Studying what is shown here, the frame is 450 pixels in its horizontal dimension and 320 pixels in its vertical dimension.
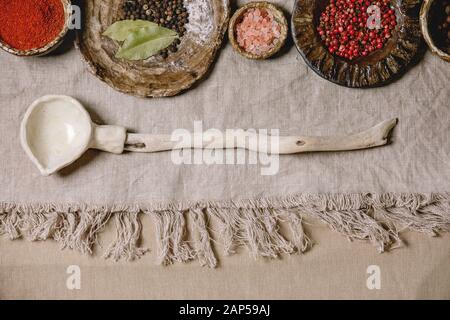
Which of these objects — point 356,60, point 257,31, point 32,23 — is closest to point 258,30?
point 257,31

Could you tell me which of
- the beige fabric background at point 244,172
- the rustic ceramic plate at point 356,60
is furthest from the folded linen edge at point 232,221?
the rustic ceramic plate at point 356,60

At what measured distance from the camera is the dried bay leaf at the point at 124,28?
42.9 inches

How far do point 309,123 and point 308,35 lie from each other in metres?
0.19

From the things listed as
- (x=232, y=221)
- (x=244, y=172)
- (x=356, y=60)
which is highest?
(x=356, y=60)

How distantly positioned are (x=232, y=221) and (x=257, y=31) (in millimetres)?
419

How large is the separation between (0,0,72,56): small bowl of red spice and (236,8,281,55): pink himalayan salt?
0.36m

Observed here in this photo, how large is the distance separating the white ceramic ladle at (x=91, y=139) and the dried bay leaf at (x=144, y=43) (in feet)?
0.51

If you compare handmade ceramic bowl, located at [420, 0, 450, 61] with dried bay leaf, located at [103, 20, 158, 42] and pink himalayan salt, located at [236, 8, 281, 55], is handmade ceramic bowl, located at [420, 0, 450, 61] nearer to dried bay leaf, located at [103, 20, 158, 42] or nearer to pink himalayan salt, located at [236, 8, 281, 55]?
pink himalayan salt, located at [236, 8, 281, 55]

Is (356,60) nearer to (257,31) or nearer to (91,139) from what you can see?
(257,31)

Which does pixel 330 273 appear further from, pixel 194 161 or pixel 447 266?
pixel 194 161

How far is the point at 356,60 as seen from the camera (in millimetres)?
1108

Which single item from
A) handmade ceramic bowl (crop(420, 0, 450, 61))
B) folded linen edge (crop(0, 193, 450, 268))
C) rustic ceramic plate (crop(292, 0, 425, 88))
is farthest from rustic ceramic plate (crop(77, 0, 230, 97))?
handmade ceramic bowl (crop(420, 0, 450, 61))

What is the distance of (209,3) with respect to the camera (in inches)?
43.9

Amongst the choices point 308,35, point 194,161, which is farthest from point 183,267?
point 308,35
